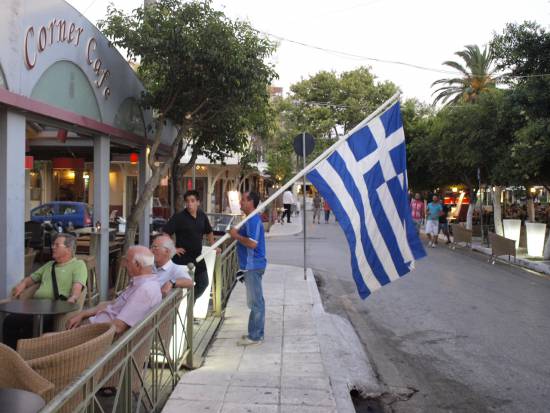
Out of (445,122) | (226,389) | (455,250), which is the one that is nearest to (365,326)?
(226,389)

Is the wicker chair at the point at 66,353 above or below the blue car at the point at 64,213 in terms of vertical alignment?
below

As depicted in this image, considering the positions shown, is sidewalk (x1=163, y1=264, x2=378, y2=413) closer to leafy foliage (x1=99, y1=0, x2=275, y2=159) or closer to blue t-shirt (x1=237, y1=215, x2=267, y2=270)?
blue t-shirt (x1=237, y1=215, x2=267, y2=270)

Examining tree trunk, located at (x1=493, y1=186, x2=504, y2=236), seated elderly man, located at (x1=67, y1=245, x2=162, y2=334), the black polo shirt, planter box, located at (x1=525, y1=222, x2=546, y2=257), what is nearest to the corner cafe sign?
the black polo shirt

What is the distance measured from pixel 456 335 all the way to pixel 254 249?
3179 millimetres

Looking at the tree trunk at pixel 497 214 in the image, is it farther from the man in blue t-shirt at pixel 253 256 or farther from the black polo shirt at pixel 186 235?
the man in blue t-shirt at pixel 253 256

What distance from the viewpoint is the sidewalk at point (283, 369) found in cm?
451

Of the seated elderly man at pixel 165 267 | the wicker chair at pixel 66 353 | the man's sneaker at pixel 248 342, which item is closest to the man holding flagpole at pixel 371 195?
the seated elderly man at pixel 165 267

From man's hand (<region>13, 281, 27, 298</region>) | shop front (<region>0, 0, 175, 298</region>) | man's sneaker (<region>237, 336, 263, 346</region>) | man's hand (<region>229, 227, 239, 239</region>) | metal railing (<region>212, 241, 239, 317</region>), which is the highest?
shop front (<region>0, 0, 175, 298</region>)

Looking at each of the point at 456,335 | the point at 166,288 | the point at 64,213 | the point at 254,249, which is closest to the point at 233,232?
the point at 254,249

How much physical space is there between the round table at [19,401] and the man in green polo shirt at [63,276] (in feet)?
9.14

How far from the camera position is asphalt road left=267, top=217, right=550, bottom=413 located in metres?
5.28

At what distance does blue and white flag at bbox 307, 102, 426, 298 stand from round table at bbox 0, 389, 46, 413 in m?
3.32

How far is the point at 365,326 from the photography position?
7938 mm

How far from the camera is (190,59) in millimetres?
9305
